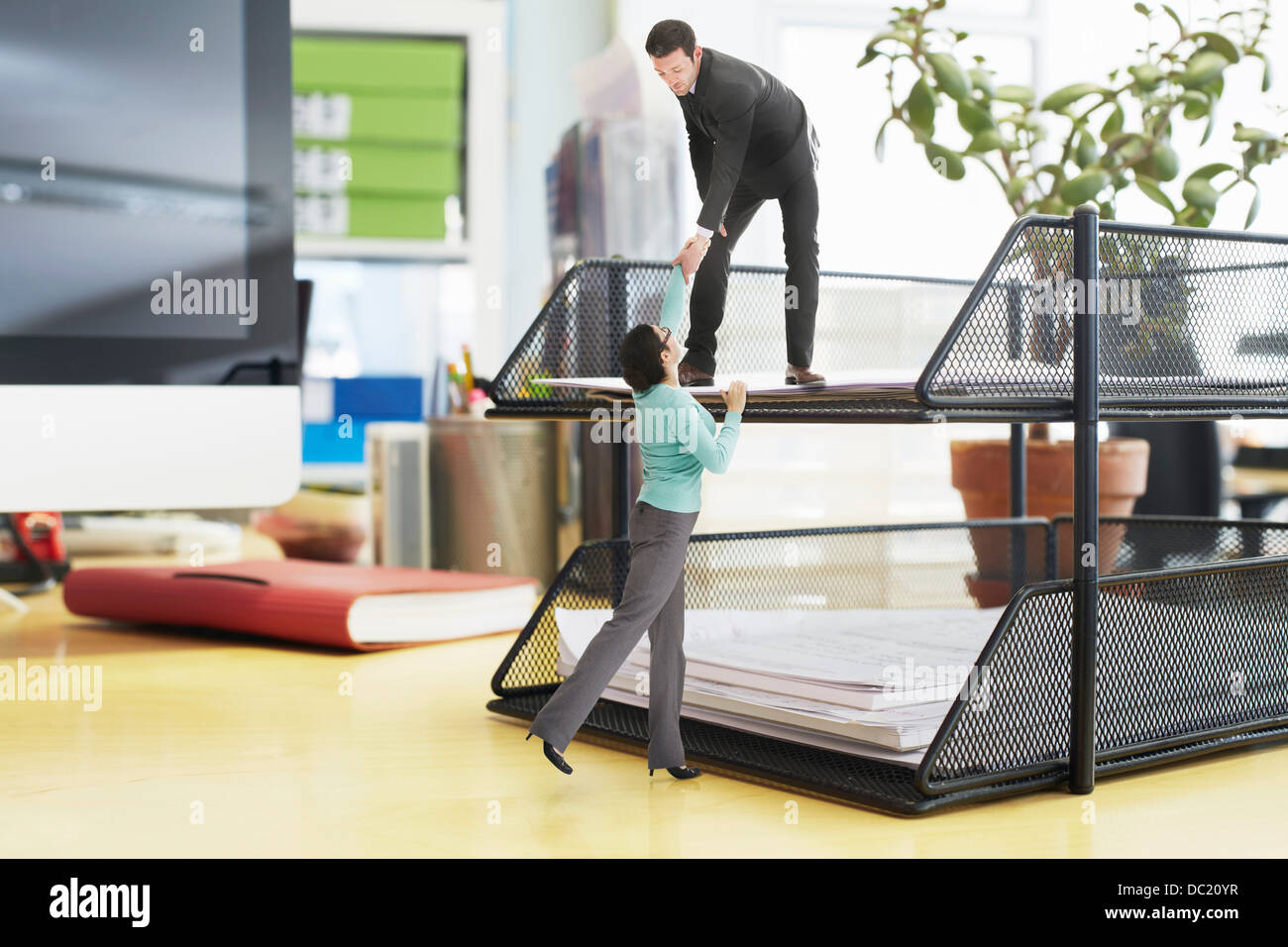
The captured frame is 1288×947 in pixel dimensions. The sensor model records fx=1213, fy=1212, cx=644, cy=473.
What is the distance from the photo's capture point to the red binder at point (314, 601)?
106cm

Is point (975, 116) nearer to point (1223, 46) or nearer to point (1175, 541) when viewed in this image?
point (1223, 46)

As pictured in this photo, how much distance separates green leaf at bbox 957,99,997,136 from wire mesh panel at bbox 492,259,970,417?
0.21 meters

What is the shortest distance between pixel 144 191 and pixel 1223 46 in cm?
104

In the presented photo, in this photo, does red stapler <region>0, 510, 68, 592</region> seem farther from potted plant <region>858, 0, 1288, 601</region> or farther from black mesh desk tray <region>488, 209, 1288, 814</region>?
potted plant <region>858, 0, 1288, 601</region>

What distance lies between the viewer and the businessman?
0.58 m

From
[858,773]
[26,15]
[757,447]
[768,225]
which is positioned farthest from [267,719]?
[768,225]

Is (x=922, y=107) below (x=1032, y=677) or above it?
above

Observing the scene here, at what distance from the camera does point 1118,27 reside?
2.47m

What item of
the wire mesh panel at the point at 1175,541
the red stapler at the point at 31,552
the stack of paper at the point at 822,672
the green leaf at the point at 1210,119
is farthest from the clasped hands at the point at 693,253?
the red stapler at the point at 31,552

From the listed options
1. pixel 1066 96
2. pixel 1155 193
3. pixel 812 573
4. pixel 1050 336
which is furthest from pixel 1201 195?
pixel 1050 336

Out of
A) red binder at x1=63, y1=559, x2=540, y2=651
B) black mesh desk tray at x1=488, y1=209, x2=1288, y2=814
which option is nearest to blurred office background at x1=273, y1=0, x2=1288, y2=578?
red binder at x1=63, y1=559, x2=540, y2=651

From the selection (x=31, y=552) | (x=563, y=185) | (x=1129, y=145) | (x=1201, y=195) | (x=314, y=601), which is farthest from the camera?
(x=563, y=185)

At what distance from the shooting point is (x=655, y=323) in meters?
0.88

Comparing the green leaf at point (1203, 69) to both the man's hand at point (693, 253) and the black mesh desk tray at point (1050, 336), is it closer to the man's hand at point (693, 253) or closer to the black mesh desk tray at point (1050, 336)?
the black mesh desk tray at point (1050, 336)
